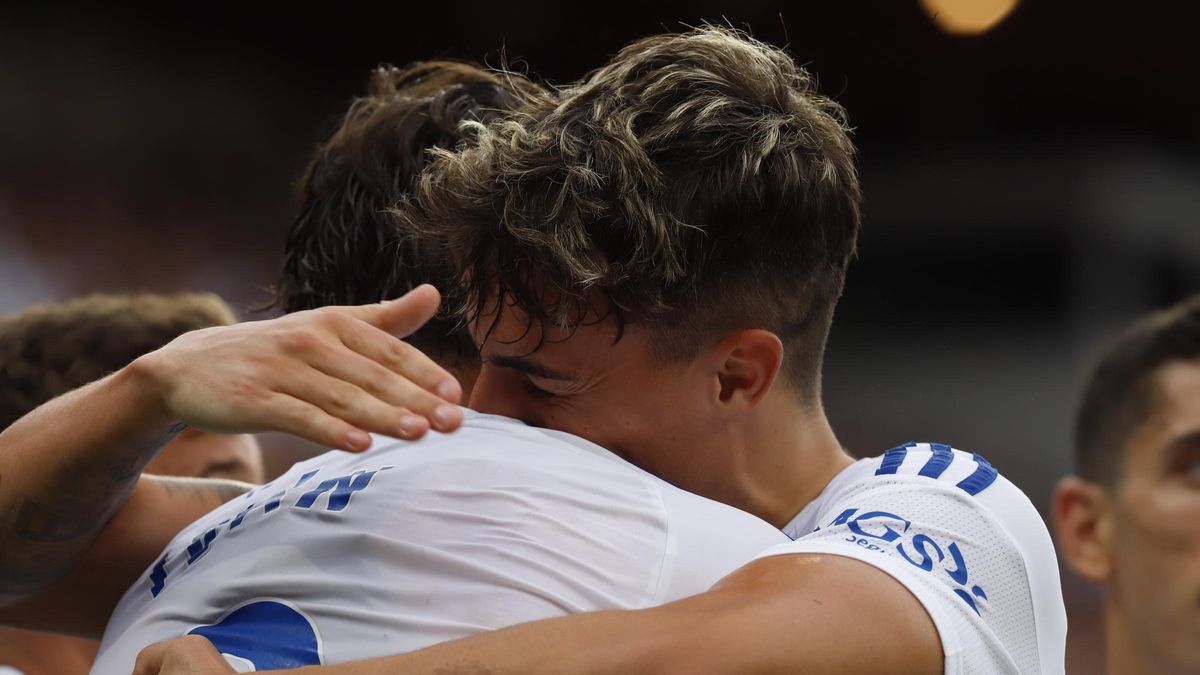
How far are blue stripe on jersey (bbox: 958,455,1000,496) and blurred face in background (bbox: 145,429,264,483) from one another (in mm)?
2145

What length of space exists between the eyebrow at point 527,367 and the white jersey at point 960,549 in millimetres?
425

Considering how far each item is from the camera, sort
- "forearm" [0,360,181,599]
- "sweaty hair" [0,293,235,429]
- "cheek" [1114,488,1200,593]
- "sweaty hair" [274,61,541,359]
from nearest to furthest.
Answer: "forearm" [0,360,181,599] → "cheek" [1114,488,1200,593] → "sweaty hair" [274,61,541,359] → "sweaty hair" [0,293,235,429]

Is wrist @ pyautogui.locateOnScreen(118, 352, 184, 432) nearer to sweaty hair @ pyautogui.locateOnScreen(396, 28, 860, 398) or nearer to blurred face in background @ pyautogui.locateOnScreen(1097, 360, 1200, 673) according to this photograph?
sweaty hair @ pyautogui.locateOnScreen(396, 28, 860, 398)

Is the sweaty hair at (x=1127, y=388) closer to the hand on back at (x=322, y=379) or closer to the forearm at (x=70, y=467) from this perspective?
the hand on back at (x=322, y=379)

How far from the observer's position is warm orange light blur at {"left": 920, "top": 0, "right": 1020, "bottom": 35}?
870cm

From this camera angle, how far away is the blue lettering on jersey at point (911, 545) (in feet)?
5.03

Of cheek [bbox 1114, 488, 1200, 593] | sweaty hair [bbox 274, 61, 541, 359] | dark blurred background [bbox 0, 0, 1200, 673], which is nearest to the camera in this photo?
cheek [bbox 1114, 488, 1200, 593]

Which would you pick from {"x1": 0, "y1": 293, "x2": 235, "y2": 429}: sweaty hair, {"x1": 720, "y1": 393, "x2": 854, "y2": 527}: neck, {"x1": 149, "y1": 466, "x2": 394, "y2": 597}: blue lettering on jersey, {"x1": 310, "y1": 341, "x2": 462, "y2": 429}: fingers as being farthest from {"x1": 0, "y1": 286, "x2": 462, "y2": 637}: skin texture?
{"x1": 0, "y1": 293, "x2": 235, "y2": 429}: sweaty hair

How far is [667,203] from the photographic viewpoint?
70.7 inches

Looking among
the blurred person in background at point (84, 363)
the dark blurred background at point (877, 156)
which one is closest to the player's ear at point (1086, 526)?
the blurred person in background at point (84, 363)

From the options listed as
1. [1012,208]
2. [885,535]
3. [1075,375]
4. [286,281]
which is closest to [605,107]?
[885,535]

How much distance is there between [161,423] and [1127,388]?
1634mm

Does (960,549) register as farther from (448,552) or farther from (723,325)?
(448,552)

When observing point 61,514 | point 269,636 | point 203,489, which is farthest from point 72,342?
point 269,636
